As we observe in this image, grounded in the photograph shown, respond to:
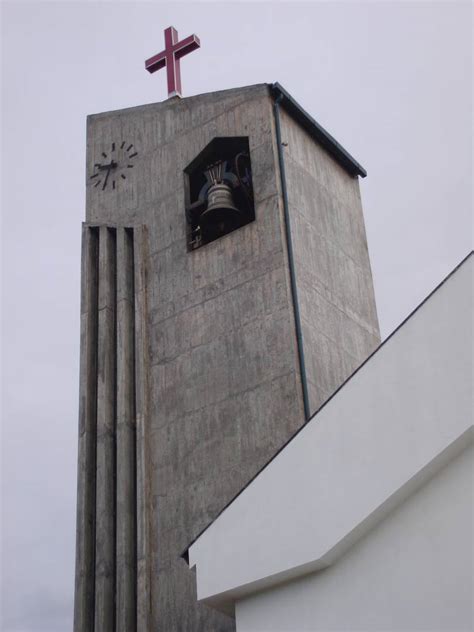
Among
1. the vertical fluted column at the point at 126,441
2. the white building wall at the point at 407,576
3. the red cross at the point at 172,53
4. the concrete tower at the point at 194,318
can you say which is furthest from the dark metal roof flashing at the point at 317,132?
the white building wall at the point at 407,576

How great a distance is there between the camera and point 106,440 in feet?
52.6

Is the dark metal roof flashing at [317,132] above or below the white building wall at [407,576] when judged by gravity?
above

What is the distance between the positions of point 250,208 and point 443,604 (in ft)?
31.2

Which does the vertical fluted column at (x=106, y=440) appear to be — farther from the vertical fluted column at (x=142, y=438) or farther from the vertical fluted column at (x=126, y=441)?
the vertical fluted column at (x=142, y=438)

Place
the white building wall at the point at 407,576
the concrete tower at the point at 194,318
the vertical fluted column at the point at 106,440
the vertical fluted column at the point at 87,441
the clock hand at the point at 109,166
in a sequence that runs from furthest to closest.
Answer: the clock hand at the point at 109,166 → the vertical fluted column at the point at 87,441 → the vertical fluted column at the point at 106,440 → the concrete tower at the point at 194,318 → the white building wall at the point at 407,576

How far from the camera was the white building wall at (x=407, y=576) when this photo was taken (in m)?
8.33

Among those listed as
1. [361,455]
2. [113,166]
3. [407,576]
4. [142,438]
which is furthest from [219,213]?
[407,576]

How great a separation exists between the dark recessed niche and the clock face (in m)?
1.33

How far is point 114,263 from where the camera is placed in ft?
58.1

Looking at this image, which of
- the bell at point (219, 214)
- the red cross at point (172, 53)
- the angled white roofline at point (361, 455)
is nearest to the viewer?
the angled white roofline at point (361, 455)

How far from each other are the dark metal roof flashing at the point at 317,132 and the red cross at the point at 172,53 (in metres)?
2.50

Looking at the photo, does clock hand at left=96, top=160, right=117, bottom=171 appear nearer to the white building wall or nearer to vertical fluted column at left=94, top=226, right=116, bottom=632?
vertical fluted column at left=94, top=226, right=116, bottom=632

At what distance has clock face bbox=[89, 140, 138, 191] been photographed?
18312mm

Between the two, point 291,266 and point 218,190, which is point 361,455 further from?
point 218,190
